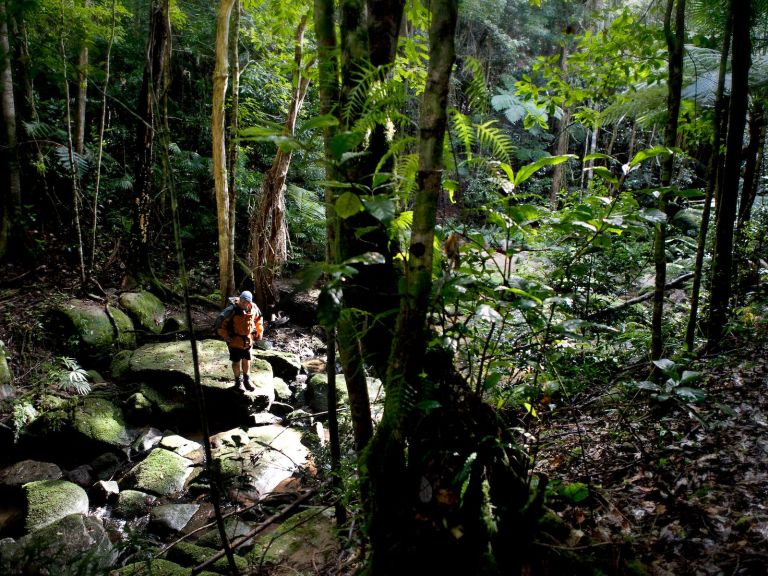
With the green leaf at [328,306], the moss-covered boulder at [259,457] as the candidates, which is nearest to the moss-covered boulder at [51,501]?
the moss-covered boulder at [259,457]

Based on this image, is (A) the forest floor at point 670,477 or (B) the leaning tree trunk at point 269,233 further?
(B) the leaning tree trunk at point 269,233

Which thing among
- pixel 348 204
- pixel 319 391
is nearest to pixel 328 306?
pixel 348 204

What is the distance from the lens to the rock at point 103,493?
218 inches

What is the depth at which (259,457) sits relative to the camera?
594 cm

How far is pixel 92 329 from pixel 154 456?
3147 millimetres

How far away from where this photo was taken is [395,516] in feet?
7.05

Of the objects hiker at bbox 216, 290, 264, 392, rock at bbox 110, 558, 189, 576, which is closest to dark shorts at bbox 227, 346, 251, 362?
hiker at bbox 216, 290, 264, 392

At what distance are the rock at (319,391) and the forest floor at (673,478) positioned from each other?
4487 millimetres

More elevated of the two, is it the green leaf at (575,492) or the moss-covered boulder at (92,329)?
the green leaf at (575,492)

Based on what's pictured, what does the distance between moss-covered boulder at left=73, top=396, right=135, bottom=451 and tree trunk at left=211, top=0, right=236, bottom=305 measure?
11.6 feet

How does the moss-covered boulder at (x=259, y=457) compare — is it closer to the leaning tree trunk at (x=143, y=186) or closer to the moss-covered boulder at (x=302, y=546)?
the moss-covered boulder at (x=302, y=546)

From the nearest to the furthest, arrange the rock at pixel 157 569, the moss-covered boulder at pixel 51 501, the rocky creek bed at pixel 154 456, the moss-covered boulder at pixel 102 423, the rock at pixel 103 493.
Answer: the rock at pixel 157 569 < the rocky creek bed at pixel 154 456 < the moss-covered boulder at pixel 51 501 < the rock at pixel 103 493 < the moss-covered boulder at pixel 102 423

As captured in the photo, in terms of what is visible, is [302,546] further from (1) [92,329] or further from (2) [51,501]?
(1) [92,329]

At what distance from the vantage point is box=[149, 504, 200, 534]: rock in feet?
16.9
